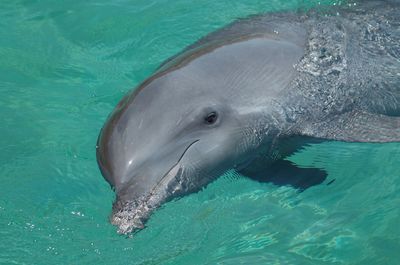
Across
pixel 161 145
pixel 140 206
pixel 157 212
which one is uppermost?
pixel 161 145

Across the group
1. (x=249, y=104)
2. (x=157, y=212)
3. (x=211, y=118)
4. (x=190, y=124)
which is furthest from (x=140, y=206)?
(x=249, y=104)

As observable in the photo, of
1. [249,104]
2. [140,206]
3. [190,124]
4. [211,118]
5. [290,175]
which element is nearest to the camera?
[140,206]

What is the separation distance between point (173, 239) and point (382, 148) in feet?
8.31

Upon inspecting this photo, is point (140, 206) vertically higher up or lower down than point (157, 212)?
higher up

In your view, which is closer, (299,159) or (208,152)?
(208,152)

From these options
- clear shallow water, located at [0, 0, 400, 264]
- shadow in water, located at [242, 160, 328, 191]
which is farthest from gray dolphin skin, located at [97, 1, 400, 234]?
clear shallow water, located at [0, 0, 400, 264]

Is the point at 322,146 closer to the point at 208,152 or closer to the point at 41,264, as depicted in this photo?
the point at 208,152

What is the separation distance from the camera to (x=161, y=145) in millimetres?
5453

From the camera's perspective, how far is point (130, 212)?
17.5ft

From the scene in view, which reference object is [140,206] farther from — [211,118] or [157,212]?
[211,118]

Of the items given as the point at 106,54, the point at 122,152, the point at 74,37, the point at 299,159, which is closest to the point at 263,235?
the point at 299,159

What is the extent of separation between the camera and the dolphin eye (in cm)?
570

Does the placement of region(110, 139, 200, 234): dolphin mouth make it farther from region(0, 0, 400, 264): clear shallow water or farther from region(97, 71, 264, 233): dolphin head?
region(0, 0, 400, 264): clear shallow water

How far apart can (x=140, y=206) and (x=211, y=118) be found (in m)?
0.98
